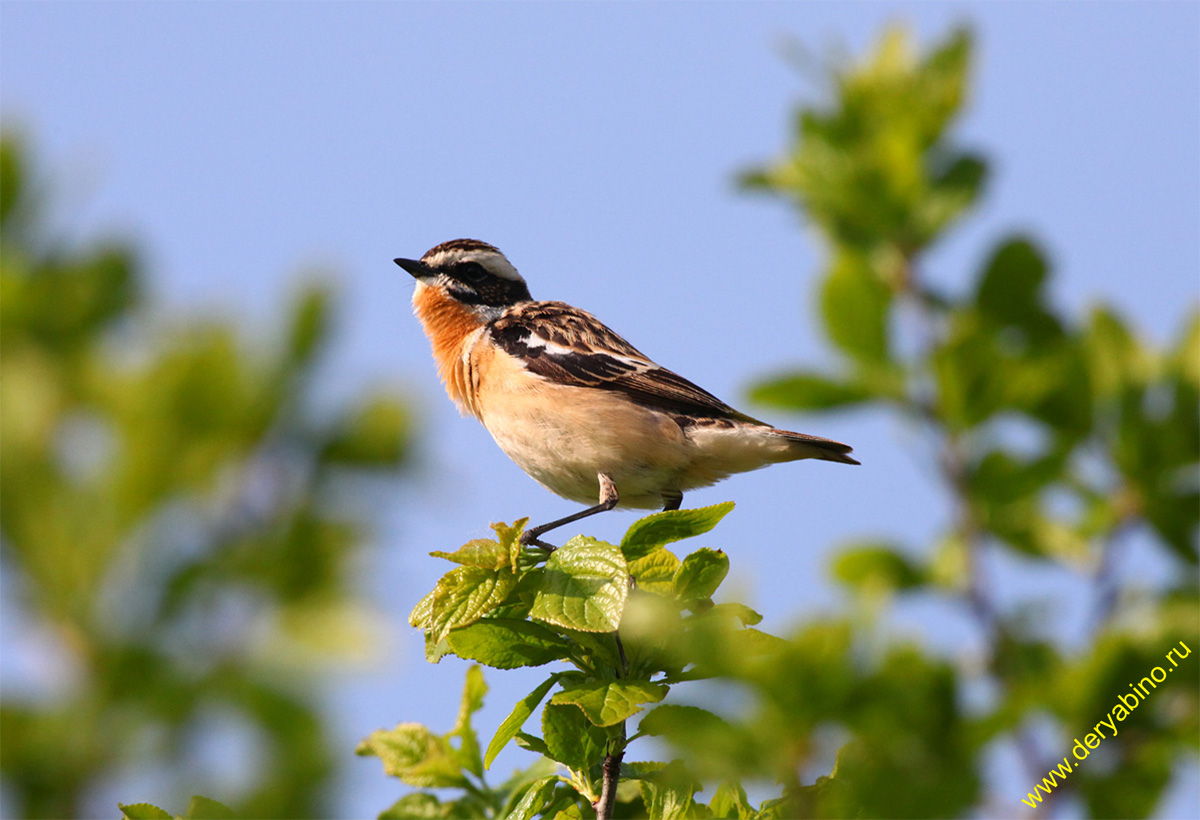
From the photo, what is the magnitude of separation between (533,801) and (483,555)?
3.30 feet

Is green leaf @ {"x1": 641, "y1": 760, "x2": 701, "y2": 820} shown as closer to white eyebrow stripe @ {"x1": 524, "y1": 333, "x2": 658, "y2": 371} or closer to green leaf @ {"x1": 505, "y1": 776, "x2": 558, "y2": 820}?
green leaf @ {"x1": 505, "y1": 776, "x2": 558, "y2": 820}

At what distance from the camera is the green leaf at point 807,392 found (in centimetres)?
211

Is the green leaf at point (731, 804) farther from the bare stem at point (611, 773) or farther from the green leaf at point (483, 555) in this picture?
the green leaf at point (483, 555)

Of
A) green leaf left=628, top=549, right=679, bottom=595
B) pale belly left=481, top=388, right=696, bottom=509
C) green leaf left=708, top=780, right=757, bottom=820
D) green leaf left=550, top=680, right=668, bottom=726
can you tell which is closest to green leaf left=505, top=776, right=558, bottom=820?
green leaf left=550, top=680, right=668, bottom=726

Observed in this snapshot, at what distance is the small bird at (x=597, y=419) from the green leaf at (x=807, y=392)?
640cm

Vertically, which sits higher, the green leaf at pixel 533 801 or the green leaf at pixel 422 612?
the green leaf at pixel 422 612

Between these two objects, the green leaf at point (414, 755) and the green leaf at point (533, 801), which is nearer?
the green leaf at point (533, 801)

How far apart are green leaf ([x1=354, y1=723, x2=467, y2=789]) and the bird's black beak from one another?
6.53 meters

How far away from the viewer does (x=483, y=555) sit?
4516mm

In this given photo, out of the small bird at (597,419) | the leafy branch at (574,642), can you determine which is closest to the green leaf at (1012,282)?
the leafy branch at (574,642)

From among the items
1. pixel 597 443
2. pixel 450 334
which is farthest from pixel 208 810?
pixel 450 334

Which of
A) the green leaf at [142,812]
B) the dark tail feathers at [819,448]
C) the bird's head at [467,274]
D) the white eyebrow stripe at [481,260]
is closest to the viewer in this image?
the green leaf at [142,812]

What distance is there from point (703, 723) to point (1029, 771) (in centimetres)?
60

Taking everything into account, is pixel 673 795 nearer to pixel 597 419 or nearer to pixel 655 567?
pixel 655 567
